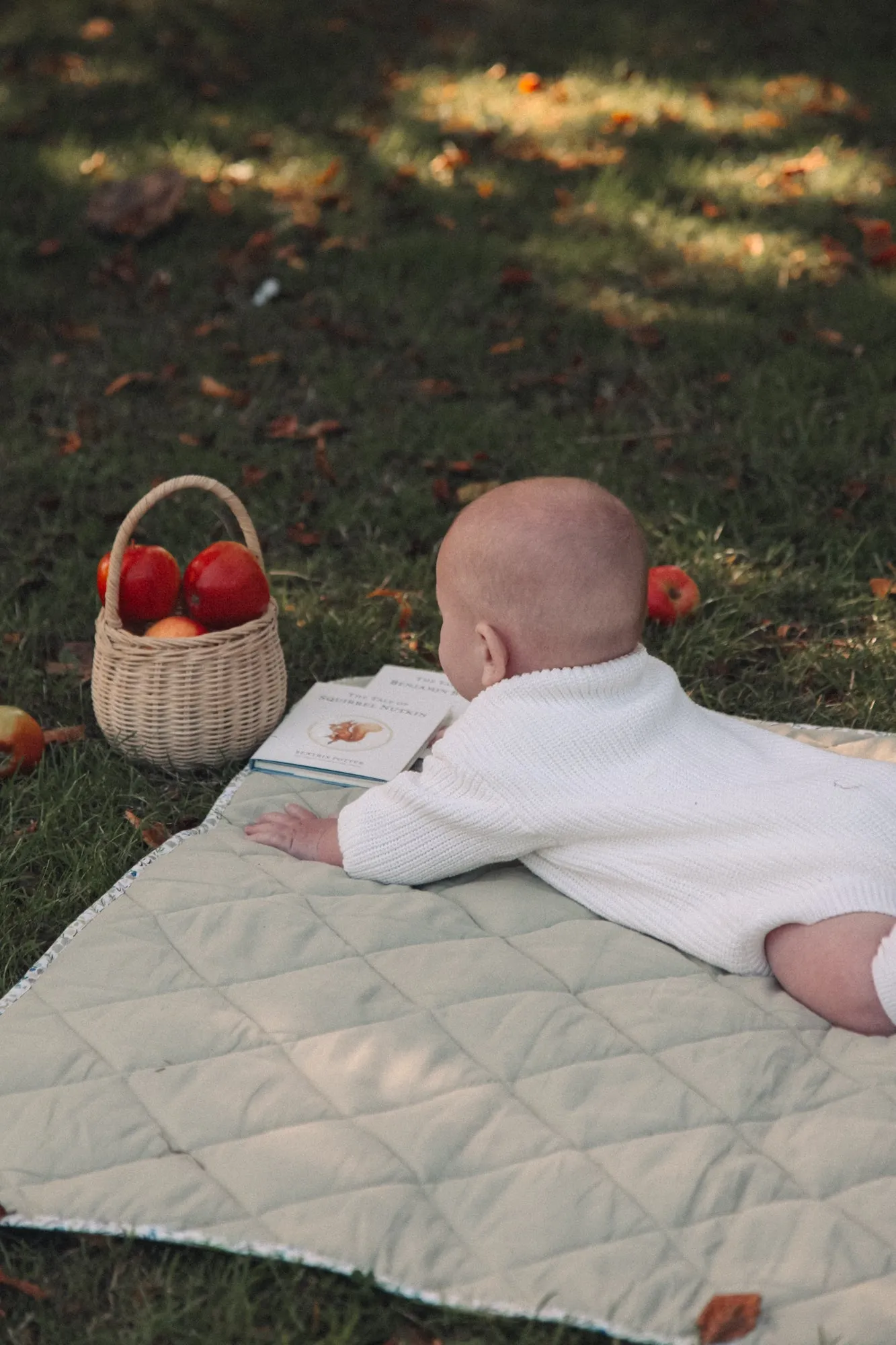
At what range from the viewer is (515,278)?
5.81 meters

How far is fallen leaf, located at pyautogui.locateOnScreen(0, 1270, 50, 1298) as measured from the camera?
2073 millimetres

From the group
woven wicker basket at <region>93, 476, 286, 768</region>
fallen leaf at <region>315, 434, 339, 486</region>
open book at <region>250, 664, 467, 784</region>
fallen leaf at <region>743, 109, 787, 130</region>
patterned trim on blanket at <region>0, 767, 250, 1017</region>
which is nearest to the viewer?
patterned trim on blanket at <region>0, 767, 250, 1017</region>

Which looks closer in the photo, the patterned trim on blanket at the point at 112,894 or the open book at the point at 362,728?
the patterned trim on blanket at the point at 112,894

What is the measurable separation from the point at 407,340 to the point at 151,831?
300 centimetres

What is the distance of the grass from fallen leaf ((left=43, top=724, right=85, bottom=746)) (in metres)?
0.09

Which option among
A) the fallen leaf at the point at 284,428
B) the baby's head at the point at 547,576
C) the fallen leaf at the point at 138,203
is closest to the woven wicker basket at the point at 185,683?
the baby's head at the point at 547,576

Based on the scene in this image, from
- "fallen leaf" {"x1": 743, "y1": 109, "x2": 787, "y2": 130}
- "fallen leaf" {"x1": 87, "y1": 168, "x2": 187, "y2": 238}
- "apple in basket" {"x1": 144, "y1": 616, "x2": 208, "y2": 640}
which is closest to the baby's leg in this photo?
"apple in basket" {"x1": 144, "y1": 616, "x2": 208, "y2": 640}

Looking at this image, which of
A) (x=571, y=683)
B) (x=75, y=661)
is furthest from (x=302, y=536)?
(x=571, y=683)

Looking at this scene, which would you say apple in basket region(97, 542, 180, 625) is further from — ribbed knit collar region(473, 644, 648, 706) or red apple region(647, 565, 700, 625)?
red apple region(647, 565, 700, 625)

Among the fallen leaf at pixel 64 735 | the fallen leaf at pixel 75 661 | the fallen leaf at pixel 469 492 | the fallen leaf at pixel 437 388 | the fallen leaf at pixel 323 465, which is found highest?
the fallen leaf at pixel 437 388

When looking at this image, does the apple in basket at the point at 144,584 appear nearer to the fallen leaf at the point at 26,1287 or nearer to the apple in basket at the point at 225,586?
the apple in basket at the point at 225,586

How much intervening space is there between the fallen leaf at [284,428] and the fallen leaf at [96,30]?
13.6 feet

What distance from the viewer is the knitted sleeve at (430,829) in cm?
267

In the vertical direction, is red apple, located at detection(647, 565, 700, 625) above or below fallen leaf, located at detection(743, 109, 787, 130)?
below
